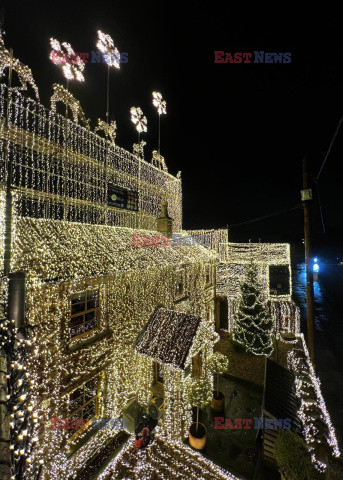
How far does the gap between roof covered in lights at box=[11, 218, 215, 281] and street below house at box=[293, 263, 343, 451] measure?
11.9 meters

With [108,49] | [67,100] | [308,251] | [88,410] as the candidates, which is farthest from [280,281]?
[108,49]

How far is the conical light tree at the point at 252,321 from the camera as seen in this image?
15094mm

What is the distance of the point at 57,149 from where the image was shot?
31.4 feet

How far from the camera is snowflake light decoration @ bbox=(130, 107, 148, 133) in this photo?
13.8 metres

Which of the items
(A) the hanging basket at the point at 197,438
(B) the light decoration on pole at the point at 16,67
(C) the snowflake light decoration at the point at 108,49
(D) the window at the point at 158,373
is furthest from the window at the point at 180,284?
(C) the snowflake light decoration at the point at 108,49

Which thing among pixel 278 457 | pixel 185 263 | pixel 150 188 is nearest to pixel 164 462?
pixel 278 457

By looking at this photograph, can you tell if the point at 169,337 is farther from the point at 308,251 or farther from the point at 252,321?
the point at 252,321

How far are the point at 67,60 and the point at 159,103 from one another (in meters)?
7.37

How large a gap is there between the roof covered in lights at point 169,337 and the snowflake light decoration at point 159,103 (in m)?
14.2

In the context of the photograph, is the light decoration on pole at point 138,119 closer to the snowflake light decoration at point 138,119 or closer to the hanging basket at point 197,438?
the snowflake light decoration at point 138,119

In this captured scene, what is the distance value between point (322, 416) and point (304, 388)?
1493mm

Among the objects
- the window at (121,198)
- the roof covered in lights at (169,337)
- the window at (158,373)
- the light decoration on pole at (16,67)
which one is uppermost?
the light decoration on pole at (16,67)

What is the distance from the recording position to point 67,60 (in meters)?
9.55

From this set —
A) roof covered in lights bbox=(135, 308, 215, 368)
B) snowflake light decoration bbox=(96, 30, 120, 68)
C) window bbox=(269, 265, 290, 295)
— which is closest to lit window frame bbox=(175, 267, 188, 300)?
roof covered in lights bbox=(135, 308, 215, 368)
